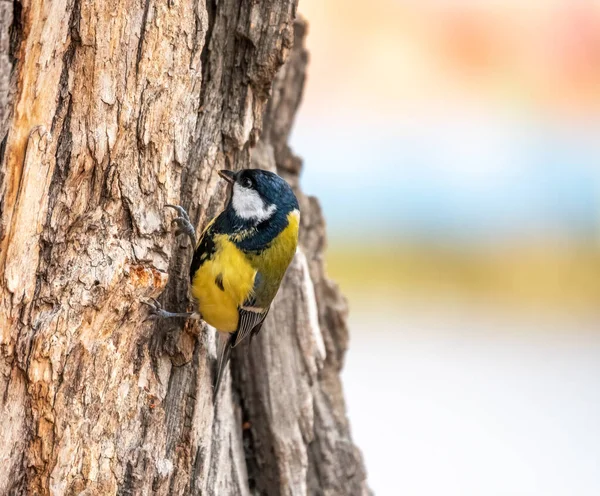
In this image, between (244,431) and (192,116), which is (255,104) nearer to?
(192,116)

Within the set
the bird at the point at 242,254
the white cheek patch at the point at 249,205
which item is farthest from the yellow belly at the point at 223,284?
the white cheek patch at the point at 249,205

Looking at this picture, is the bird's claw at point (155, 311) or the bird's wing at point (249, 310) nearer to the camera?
the bird's claw at point (155, 311)

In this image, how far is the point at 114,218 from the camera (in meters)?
2.36

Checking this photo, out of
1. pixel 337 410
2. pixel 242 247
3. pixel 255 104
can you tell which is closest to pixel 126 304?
pixel 242 247

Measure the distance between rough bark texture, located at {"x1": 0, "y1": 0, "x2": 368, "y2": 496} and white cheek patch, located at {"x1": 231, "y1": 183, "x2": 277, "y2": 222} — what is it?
11 centimetres

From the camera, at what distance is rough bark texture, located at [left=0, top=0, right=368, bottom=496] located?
2.18 metres

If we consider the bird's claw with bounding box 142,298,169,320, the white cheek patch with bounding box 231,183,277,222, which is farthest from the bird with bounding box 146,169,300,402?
the bird's claw with bounding box 142,298,169,320

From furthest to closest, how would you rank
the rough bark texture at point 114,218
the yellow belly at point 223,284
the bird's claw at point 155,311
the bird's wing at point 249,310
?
the bird's wing at point 249,310 → the yellow belly at point 223,284 → the bird's claw at point 155,311 → the rough bark texture at point 114,218

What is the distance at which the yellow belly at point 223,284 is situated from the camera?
2.76 meters

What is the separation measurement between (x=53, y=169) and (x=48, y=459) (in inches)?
33.5

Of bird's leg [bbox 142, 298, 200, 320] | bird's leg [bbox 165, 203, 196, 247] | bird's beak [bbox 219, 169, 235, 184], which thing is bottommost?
bird's leg [bbox 142, 298, 200, 320]

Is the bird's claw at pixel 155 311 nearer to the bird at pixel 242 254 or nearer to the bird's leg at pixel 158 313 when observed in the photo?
the bird's leg at pixel 158 313

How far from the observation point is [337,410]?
357cm

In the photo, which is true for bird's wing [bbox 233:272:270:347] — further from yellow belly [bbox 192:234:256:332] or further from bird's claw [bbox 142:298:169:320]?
bird's claw [bbox 142:298:169:320]
